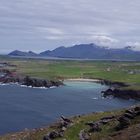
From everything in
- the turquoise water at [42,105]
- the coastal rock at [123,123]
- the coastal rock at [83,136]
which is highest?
the coastal rock at [123,123]

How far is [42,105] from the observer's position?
485ft

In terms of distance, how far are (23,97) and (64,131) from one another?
357ft

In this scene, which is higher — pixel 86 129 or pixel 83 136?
pixel 86 129

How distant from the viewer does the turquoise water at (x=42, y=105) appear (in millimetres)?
114769

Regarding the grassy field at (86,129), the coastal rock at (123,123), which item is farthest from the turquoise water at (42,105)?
the coastal rock at (123,123)

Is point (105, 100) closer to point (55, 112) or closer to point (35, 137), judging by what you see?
point (55, 112)

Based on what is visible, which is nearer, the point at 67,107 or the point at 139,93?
the point at 67,107

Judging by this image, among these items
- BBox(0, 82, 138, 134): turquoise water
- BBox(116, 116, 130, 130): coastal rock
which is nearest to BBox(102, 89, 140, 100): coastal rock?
BBox(0, 82, 138, 134): turquoise water

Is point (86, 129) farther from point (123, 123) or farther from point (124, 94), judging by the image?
point (124, 94)

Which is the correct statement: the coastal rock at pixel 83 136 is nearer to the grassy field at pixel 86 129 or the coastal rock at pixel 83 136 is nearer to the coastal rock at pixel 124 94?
the grassy field at pixel 86 129

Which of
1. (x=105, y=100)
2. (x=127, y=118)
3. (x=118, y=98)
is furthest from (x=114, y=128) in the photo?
(x=118, y=98)

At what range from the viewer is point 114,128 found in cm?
5862

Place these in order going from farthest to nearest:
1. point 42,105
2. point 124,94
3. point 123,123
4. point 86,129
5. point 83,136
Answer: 1. point 124,94
2. point 42,105
3. point 86,129
4. point 83,136
5. point 123,123

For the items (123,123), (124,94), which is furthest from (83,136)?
(124,94)
